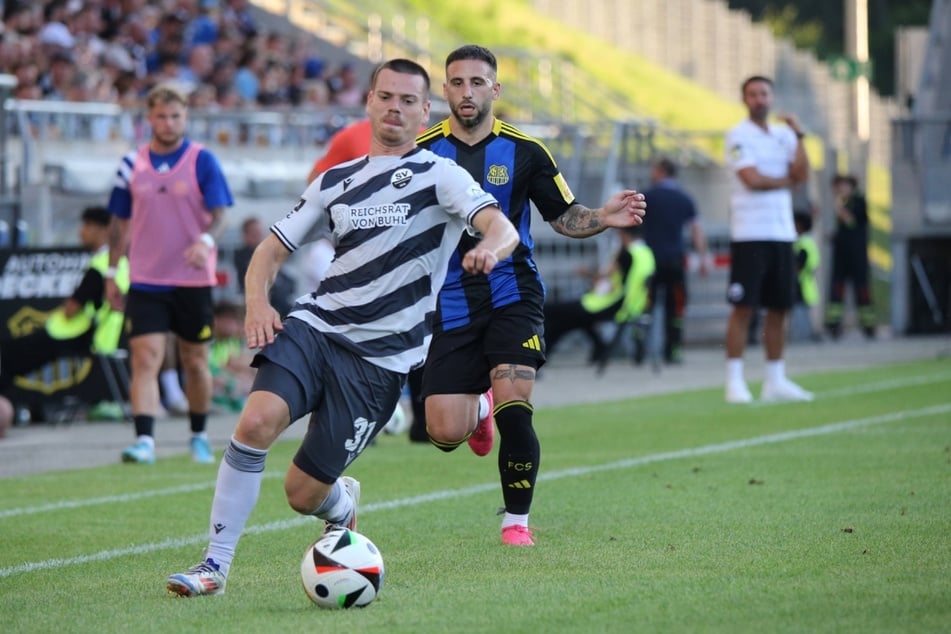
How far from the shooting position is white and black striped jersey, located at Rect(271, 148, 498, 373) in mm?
6402

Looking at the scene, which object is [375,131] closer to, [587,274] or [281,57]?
[587,274]

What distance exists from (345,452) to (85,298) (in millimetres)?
8085

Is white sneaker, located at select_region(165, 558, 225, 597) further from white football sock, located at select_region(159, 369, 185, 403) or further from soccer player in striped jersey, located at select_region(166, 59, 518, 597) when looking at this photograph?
white football sock, located at select_region(159, 369, 185, 403)

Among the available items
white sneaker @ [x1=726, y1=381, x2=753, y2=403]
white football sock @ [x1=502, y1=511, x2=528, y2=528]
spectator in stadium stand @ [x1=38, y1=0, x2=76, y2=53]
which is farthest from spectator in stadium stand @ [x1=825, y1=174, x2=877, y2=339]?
white football sock @ [x1=502, y1=511, x2=528, y2=528]

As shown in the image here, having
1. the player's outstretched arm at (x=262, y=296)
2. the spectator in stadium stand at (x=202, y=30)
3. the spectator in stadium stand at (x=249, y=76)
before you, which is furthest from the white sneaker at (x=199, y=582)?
the spectator in stadium stand at (x=202, y=30)

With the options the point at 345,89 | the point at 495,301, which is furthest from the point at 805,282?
the point at 495,301

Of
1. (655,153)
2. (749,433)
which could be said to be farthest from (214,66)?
(749,433)

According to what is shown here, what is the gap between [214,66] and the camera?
961 inches

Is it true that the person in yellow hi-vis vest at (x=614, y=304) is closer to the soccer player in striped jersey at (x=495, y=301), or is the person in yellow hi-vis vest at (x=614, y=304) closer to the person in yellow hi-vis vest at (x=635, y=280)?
the person in yellow hi-vis vest at (x=635, y=280)

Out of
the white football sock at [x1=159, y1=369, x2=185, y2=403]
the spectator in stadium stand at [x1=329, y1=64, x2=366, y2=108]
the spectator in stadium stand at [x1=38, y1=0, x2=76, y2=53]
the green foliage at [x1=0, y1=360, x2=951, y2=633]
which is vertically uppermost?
the spectator in stadium stand at [x1=38, y1=0, x2=76, y2=53]

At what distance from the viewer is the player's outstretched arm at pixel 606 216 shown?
273 inches

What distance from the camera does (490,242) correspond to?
605 cm

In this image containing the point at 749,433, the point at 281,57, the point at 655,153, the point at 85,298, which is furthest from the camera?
the point at 281,57

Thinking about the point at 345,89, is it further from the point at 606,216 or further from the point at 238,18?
the point at 606,216
